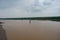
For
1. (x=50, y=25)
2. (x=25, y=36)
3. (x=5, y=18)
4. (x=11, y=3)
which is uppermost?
(x=11, y=3)

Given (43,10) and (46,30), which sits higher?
(43,10)

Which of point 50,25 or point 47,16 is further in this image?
point 50,25

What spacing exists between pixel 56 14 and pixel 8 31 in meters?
0.52

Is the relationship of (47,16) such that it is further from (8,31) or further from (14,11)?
(8,31)

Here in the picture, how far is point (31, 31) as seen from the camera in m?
0.95

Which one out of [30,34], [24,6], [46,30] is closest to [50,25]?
[46,30]

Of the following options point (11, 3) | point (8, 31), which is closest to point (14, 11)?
point (11, 3)

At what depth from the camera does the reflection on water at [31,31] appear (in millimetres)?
934

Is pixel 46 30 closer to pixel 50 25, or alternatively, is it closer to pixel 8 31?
pixel 50 25

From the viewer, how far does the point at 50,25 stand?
915mm

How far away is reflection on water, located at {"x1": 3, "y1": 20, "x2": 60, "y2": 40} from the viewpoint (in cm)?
93

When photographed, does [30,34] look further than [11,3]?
Yes

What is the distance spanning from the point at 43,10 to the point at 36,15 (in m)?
0.07

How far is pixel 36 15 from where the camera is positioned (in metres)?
0.71
